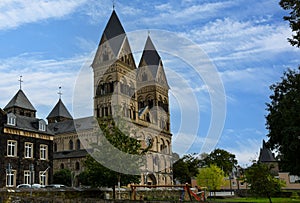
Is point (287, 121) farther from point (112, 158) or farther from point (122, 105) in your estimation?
point (122, 105)

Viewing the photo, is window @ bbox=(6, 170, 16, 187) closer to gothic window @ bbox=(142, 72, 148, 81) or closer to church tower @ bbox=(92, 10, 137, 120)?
church tower @ bbox=(92, 10, 137, 120)

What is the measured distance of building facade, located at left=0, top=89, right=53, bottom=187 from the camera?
→ 41384mm

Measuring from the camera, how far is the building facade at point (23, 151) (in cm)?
4138

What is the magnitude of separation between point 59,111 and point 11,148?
4330 cm

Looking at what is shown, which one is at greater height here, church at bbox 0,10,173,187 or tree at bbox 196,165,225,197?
church at bbox 0,10,173,187

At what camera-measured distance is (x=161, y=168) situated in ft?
255

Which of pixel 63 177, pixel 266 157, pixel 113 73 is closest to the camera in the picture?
pixel 63 177

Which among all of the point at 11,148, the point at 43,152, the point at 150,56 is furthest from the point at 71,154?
the point at 150,56

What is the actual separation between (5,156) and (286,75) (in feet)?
104

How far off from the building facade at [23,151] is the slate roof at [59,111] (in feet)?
124

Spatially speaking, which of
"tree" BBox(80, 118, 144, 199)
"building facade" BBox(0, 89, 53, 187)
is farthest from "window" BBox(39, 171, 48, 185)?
"tree" BBox(80, 118, 144, 199)

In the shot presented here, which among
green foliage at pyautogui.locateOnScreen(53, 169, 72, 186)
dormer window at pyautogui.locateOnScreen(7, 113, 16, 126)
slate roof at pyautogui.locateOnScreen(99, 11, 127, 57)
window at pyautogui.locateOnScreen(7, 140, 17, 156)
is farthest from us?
slate roof at pyautogui.locateOnScreen(99, 11, 127, 57)

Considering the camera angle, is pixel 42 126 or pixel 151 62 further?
pixel 151 62

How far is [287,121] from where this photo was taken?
93.0ft
